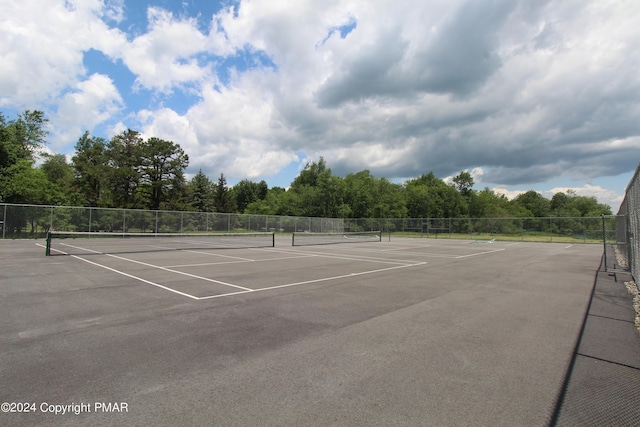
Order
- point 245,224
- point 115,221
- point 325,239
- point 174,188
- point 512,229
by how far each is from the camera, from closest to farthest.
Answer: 1. point 115,221
2. point 325,239
3. point 512,229
4. point 245,224
5. point 174,188

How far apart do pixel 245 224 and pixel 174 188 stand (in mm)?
23350

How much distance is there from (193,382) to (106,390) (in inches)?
33.5

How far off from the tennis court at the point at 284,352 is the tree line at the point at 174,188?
118 ft

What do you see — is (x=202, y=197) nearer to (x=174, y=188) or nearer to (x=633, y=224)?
(x=174, y=188)

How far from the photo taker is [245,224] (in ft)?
143

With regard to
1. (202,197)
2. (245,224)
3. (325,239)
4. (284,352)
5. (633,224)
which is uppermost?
(202,197)

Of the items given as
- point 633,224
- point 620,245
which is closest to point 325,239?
point 620,245

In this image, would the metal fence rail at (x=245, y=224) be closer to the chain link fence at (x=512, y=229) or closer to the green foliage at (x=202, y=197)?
the chain link fence at (x=512, y=229)

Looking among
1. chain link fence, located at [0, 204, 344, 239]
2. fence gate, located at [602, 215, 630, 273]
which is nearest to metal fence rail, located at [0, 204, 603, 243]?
chain link fence, located at [0, 204, 344, 239]

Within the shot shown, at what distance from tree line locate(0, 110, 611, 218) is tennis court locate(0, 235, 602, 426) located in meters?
35.8

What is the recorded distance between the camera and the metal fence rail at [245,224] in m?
27.5

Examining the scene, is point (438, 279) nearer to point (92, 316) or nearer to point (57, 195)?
point (92, 316)

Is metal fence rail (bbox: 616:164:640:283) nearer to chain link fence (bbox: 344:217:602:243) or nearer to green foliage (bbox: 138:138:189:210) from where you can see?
chain link fence (bbox: 344:217:602:243)

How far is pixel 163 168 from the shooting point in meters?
57.9
